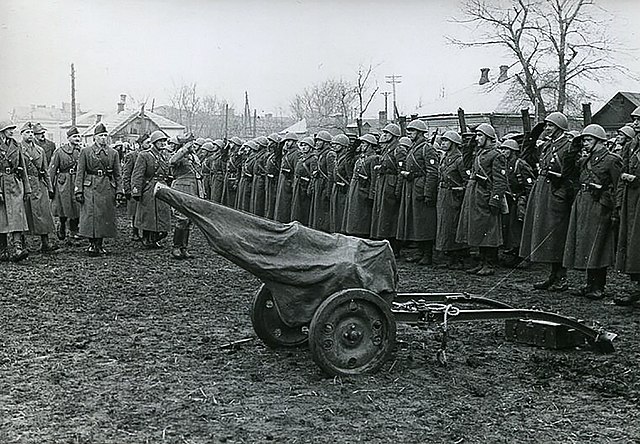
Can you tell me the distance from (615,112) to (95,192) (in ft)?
93.7

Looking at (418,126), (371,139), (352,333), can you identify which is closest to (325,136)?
(371,139)

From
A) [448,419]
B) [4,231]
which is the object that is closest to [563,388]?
[448,419]

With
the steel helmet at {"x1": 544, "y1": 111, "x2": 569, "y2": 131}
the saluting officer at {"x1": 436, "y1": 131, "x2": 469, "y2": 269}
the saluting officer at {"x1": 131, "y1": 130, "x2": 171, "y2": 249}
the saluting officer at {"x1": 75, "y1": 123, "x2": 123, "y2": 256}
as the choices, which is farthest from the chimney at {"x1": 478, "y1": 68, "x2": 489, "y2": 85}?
the steel helmet at {"x1": 544, "y1": 111, "x2": 569, "y2": 131}

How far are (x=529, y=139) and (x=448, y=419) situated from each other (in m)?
8.17

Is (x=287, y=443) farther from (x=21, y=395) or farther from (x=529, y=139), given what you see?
(x=529, y=139)

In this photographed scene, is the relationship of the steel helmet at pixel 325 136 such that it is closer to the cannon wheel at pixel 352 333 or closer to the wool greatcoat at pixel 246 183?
the wool greatcoat at pixel 246 183

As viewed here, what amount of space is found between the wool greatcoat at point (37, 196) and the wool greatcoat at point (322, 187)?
4.69 meters

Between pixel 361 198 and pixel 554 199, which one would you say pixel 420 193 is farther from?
pixel 554 199

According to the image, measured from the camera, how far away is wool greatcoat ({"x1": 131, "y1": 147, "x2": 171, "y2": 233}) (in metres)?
13.4

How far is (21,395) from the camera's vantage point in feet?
19.1

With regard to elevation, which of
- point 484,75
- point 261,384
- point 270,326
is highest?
point 484,75

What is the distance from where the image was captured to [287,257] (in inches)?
248

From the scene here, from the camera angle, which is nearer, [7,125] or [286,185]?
[7,125]

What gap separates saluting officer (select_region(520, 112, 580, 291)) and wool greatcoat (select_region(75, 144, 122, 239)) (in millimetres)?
6717
